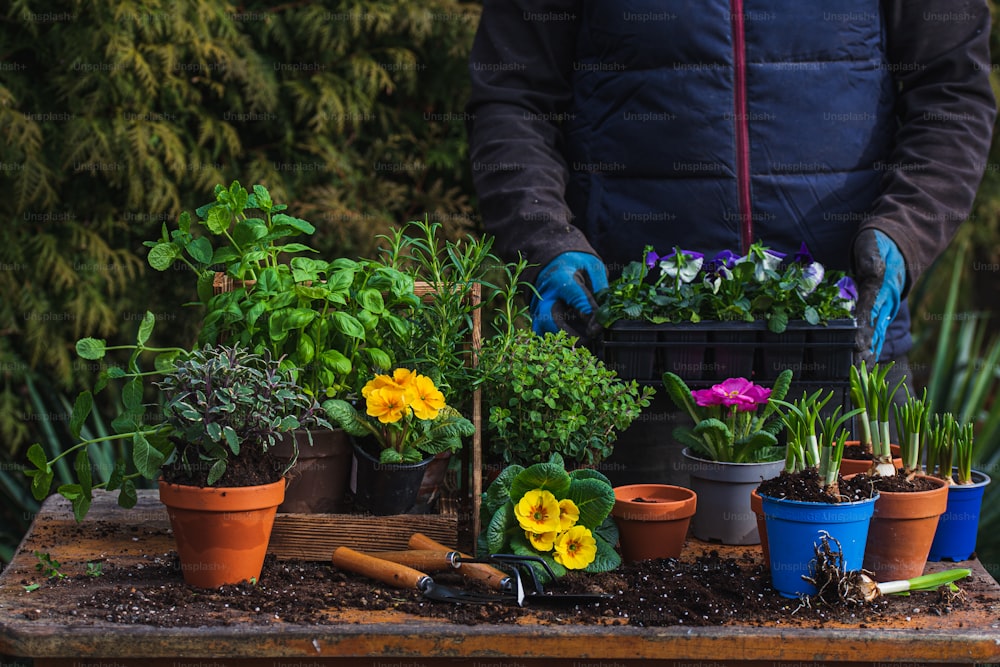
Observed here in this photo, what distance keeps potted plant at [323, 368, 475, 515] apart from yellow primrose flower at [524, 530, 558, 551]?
7.2 inches

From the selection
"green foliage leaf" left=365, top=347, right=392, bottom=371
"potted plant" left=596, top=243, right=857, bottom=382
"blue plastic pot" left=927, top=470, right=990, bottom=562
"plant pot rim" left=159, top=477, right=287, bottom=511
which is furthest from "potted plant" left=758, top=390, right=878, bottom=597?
"plant pot rim" left=159, top=477, right=287, bottom=511

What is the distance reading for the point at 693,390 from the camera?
174cm

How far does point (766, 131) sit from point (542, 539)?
1.32m

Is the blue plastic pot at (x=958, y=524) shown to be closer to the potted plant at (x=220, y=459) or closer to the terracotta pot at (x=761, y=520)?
the terracotta pot at (x=761, y=520)

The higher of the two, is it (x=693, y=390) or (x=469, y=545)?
(x=693, y=390)

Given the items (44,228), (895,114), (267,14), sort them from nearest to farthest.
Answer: (895,114) → (44,228) → (267,14)

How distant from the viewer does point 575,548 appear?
1.39 metres

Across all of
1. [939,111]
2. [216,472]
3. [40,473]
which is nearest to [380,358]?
[216,472]

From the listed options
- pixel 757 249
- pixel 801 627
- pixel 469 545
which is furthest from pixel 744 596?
pixel 757 249

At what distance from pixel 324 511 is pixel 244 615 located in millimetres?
313

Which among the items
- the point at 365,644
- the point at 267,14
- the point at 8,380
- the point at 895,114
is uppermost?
the point at 267,14

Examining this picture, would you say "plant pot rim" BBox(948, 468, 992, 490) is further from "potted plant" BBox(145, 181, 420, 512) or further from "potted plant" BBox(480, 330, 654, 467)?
"potted plant" BBox(145, 181, 420, 512)

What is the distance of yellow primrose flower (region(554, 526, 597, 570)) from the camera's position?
1.38m

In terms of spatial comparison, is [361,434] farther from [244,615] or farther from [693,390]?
[693,390]
